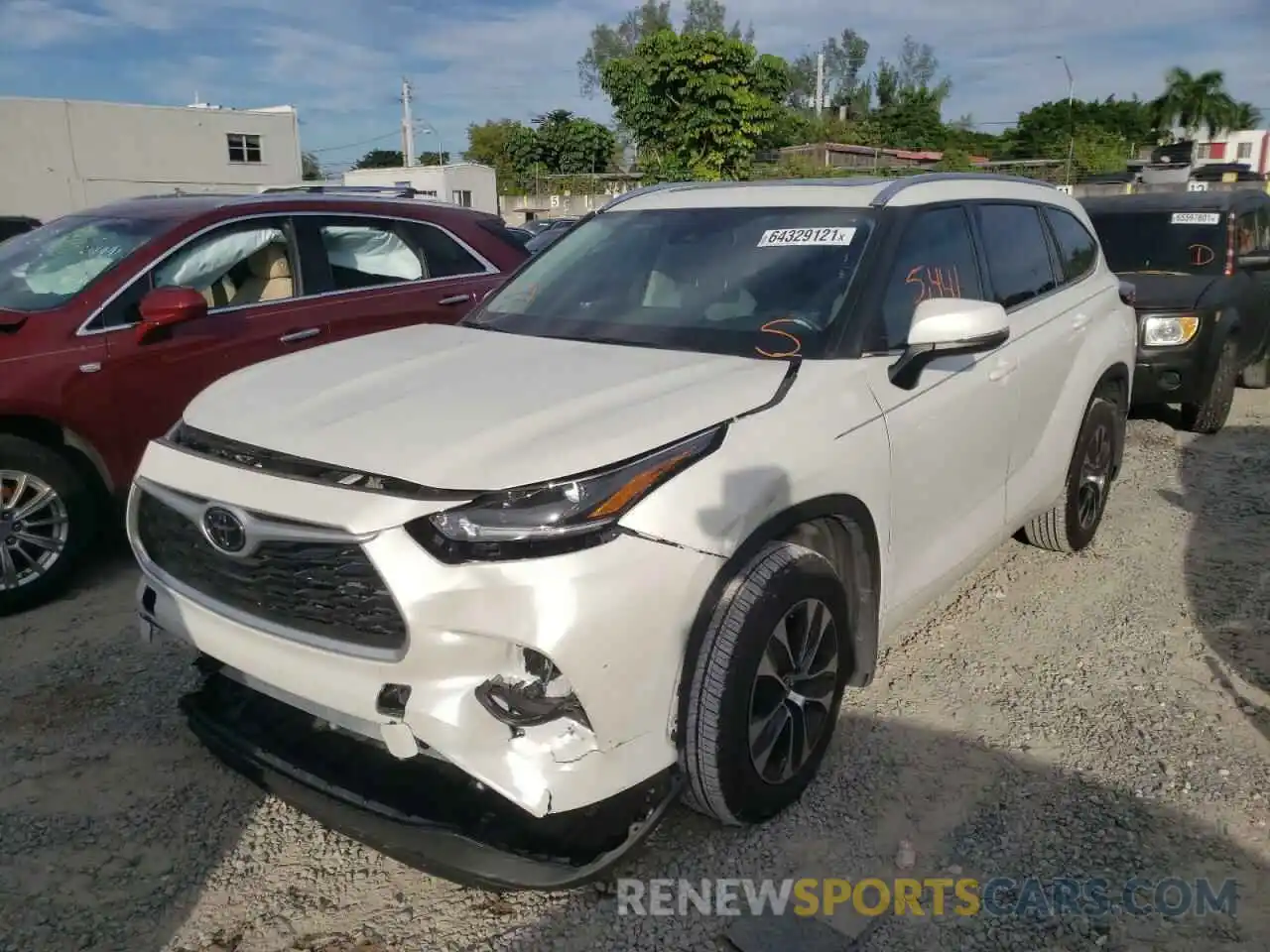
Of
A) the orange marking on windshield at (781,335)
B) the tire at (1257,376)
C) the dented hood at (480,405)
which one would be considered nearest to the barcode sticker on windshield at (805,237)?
the orange marking on windshield at (781,335)

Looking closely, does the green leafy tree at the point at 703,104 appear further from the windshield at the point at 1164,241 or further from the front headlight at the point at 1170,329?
the front headlight at the point at 1170,329

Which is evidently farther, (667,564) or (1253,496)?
(1253,496)

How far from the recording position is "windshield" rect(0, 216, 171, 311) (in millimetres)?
4766

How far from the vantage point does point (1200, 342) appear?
714 cm

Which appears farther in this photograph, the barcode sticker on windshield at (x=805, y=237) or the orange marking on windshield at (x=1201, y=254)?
the orange marking on windshield at (x=1201, y=254)

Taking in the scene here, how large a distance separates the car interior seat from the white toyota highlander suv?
191cm

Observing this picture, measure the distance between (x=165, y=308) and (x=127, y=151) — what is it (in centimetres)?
3711

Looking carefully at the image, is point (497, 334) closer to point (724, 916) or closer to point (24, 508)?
point (724, 916)

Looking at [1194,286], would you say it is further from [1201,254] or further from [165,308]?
[165,308]

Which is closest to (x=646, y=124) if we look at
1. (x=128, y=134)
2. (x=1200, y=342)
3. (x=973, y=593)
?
(x=128, y=134)

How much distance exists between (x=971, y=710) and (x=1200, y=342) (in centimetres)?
481

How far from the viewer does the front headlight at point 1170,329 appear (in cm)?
720

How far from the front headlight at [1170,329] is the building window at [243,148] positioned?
3799 cm

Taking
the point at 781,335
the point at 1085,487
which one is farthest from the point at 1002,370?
the point at 1085,487
